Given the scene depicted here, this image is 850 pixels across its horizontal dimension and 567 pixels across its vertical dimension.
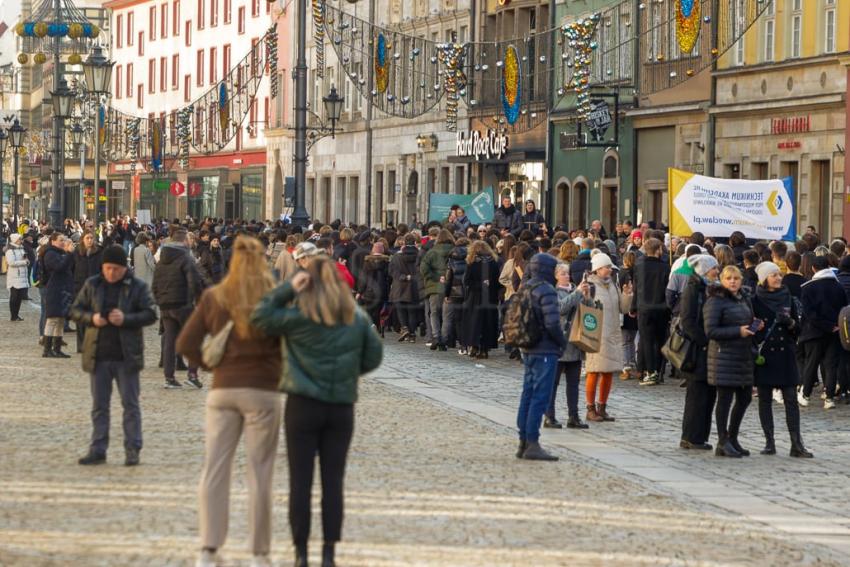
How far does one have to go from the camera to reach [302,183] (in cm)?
4269

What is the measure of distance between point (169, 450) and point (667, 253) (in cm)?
1051

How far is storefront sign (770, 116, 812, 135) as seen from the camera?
41.6m

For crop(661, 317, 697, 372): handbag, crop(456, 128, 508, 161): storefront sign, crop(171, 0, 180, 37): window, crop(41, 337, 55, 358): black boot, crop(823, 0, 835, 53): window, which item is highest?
crop(171, 0, 180, 37): window

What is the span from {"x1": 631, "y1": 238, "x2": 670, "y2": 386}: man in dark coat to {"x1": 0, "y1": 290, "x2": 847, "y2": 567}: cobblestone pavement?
3.94m

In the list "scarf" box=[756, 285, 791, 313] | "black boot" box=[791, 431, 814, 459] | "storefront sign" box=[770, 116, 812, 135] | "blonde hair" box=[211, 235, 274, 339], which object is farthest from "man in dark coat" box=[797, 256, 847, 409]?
"storefront sign" box=[770, 116, 812, 135]

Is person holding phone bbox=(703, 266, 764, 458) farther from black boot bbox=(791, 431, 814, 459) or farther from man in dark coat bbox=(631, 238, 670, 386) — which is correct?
man in dark coat bbox=(631, 238, 670, 386)

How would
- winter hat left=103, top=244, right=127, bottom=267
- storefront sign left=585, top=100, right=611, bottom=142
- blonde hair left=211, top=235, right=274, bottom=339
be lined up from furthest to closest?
storefront sign left=585, top=100, right=611, bottom=142 → winter hat left=103, top=244, right=127, bottom=267 → blonde hair left=211, top=235, right=274, bottom=339

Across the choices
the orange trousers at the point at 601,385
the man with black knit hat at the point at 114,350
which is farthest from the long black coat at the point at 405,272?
the man with black knit hat at the point at 114,350

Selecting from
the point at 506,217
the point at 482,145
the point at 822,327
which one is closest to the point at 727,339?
the point at 822,327

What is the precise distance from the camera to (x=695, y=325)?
1714 centimetres

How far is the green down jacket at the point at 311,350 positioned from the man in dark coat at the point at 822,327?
11.9m

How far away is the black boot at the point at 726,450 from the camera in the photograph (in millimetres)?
17109

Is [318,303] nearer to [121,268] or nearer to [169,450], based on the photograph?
[121,268]

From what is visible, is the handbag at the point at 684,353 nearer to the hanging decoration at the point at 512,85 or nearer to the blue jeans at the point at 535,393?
the blue jeans at the point at 535,393
